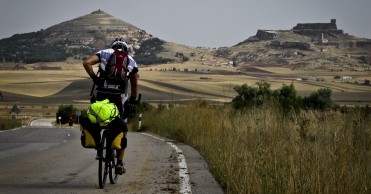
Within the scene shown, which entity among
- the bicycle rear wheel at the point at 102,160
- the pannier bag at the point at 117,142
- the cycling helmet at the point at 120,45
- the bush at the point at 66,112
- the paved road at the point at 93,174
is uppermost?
the cycling helmet at the point at 120,45

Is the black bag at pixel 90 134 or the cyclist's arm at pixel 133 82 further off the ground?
the cyclist's arm at pixel 133 82

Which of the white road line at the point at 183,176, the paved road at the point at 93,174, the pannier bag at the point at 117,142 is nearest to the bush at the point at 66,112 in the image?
the paved road at the point at 93,174

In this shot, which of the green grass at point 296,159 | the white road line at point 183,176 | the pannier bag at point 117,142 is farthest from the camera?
the pannier bag at point 117,142

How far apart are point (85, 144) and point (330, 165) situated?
3.57 metres

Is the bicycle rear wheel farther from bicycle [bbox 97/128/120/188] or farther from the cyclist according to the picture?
the cyclist

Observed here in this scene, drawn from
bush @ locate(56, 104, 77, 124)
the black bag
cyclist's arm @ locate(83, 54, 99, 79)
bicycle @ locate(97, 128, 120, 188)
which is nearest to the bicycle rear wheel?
bicycle @ locate(97, 128, 120, 188)

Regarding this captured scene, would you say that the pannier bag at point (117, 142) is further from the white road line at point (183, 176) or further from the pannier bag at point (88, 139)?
the white road line at point (183, 176)

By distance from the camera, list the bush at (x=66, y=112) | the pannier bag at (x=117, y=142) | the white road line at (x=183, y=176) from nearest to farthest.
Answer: the white road line at (x=183, y=176) < the pannier bag at (x=117, y=142) < the bush at (x=66, y=112)

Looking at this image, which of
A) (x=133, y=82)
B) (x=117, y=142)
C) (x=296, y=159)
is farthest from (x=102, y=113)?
(x=296, y=159)

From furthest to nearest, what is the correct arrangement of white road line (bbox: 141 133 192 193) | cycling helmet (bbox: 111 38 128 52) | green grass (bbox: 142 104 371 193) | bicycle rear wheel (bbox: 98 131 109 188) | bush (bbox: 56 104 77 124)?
1. bush (bbox: 56 104 77 124)
2. cycling helmet (bbox: 111 38 128 52)
3. white road line (bbox: 141 133 192 193)
4. bicycle rear wheel (bbox: 98 131 109 188)
5. green grass (bbox: 142 104 371 193)

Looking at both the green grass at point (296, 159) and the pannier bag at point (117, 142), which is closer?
the green grass at point (296, 159)

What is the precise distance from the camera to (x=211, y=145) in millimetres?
13336

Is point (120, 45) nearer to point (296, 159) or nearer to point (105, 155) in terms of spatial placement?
point (105, 155)

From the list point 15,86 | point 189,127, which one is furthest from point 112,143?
point 15,86
